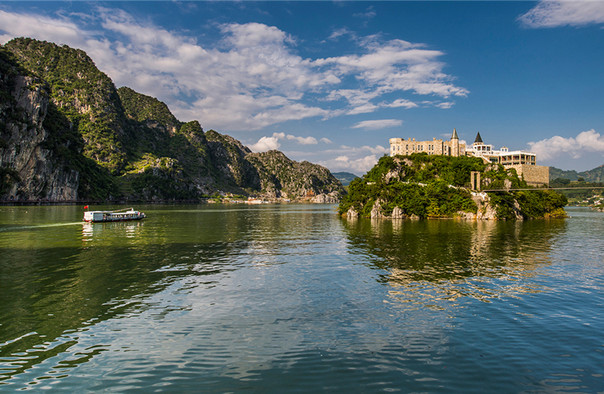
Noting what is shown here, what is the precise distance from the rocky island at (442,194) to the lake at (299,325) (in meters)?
82.1

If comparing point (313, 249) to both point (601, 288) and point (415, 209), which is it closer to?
point (601, 288)

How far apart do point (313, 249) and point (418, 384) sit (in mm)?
34956

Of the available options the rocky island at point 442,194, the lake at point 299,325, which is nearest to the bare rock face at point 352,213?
the rocky island at point 442,194

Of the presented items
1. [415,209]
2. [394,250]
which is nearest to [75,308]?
[394,250]

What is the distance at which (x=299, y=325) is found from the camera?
1866cm

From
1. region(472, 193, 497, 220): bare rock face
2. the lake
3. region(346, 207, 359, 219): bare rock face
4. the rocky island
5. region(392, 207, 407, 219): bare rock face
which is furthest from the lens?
region(346, 207, 359, 219): bare rock face

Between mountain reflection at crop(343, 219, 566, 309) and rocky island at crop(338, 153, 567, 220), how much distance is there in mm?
58591

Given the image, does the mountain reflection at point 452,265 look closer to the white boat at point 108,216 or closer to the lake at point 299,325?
the lake at point 299,325

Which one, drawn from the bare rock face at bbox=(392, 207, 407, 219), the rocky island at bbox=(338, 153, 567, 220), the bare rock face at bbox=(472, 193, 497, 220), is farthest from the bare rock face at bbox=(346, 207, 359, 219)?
the bare rock face at bbox=(472, 193, 497, 220)

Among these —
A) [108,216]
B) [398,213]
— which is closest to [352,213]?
[398,213]

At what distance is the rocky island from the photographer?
117m

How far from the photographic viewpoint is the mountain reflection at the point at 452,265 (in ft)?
83.4

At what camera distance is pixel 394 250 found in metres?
46.5

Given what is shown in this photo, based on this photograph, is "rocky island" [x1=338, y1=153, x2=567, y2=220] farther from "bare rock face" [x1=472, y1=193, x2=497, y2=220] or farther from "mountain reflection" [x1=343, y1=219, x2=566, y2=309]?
"mountain reflection" [x1=343, y1=219, x2=566, y2=309]
